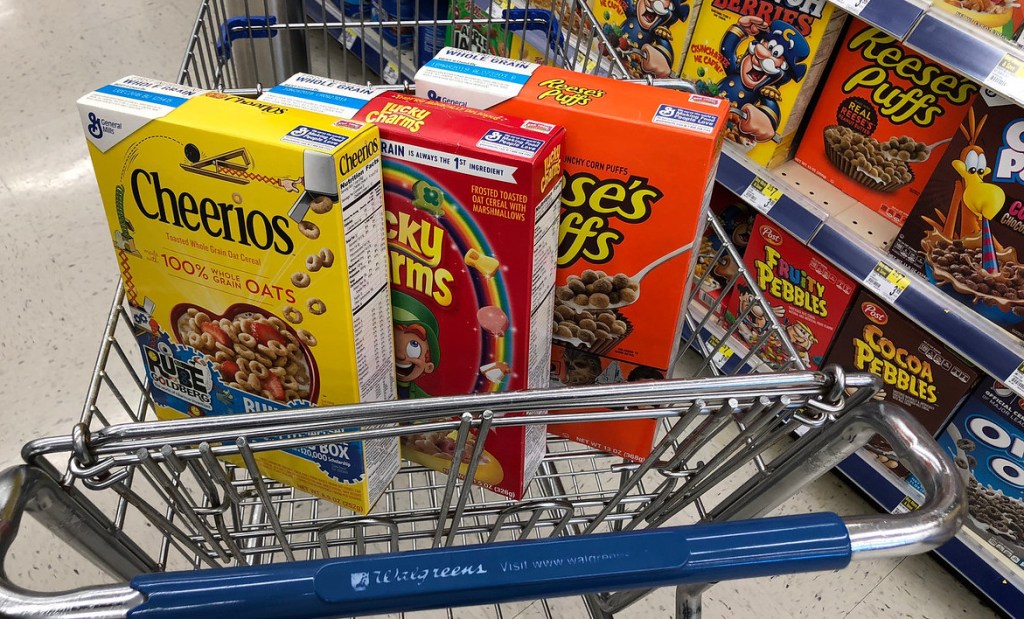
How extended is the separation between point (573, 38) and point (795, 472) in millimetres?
1305

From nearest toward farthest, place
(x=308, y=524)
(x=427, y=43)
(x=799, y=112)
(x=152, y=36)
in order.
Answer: (x=308, y=524) < (x=799, y=112) < (x=427, y=43) < (x=152, y=36)

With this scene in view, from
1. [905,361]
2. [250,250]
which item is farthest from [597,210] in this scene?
[905,361]

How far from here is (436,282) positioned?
2.30ft

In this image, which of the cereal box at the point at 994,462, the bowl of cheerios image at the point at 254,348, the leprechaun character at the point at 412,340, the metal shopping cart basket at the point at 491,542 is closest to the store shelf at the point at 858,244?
the cereal box at the point at 994,462

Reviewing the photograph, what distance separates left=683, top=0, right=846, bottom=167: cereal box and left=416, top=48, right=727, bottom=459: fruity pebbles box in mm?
701

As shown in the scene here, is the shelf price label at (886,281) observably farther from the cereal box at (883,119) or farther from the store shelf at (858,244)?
the cereal box at (883,119)

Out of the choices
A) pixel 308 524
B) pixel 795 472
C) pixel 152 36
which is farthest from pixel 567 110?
pixel 152 36

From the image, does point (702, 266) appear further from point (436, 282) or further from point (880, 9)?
point (436, 282)

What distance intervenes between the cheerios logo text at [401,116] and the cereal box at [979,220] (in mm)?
881

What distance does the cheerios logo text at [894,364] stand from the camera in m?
1.36

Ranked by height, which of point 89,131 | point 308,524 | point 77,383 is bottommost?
point 77,383

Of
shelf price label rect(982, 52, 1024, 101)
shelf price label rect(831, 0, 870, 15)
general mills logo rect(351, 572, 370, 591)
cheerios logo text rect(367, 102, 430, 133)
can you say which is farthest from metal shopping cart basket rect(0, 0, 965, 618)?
shelf price label rect(831, 0, 870, 15)

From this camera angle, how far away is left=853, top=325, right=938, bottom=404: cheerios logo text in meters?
1.36

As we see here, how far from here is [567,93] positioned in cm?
70
